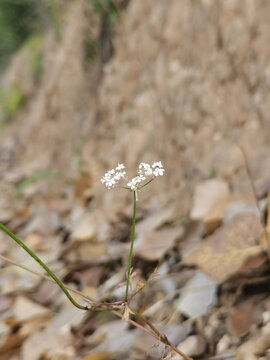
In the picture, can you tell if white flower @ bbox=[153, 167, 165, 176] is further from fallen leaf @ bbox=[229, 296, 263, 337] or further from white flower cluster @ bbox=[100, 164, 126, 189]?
fallen leaf @ bbox=[229, 296, 263, 337]

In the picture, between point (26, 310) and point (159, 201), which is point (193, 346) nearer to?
point (26, 310)

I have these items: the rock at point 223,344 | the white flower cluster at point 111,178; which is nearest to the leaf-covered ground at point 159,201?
the rock at point 223,344

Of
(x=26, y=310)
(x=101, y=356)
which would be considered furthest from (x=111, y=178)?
(x=26, y=310)

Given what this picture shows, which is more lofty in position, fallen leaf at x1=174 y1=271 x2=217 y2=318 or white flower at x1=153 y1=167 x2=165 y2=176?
white flower at x1=153 y1=167 x2=165 y2=176

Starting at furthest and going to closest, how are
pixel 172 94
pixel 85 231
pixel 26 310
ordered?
pixel 172 94 → pixel 85 231 → pixel 26 310

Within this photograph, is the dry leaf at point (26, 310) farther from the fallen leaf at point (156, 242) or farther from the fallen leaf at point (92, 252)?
the fallen leaf at point (156, 242)

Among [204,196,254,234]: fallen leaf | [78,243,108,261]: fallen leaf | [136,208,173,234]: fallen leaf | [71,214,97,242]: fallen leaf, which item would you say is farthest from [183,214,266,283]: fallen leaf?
[71,214,97,242]: fallen leaf
